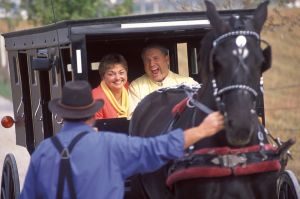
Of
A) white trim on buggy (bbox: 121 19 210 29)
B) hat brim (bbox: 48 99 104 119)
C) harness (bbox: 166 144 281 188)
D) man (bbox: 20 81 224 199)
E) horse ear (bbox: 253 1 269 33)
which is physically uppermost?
horse ear (bbox: 253 1 269 33)

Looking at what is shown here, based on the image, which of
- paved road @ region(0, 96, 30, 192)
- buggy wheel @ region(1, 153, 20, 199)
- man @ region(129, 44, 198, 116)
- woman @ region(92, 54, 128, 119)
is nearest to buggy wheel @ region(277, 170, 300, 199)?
man @ region(129, 44, 198, 116)

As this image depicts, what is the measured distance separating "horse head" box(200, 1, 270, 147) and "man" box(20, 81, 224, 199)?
146 millimetres

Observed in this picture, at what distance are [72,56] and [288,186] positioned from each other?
229cm

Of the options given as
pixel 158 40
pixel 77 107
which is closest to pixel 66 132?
pixel 77 107

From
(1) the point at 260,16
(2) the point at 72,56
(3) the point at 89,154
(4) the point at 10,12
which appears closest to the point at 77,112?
(3) the point at 89,154

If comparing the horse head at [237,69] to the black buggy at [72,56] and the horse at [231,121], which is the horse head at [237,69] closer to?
the horse at [231,121]

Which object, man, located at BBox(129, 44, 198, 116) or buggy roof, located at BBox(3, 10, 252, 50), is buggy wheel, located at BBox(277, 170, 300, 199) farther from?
buggy roof, located at BBox(3, 10, 252, 50)

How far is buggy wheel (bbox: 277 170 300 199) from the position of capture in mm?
6613

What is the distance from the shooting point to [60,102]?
15.9 feet

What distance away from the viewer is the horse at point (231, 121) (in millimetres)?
4699

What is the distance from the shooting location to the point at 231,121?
15.0 ft

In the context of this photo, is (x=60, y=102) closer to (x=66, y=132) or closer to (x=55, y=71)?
(x=66, y=132)

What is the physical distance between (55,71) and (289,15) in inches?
331

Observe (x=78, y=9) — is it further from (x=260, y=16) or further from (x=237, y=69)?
(x=237, y=69)
